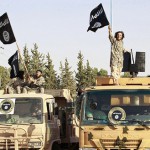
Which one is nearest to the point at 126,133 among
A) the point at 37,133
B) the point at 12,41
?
the point at 37,133

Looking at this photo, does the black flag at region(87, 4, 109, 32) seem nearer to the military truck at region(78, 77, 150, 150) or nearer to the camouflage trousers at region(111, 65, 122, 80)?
the camouflage trousers at region(111, 65, 122, 80)

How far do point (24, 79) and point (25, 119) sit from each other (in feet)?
7.67

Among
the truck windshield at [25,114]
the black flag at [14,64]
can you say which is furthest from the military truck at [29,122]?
the black flag at [14,64]

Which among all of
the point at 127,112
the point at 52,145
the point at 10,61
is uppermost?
the point at 10,61

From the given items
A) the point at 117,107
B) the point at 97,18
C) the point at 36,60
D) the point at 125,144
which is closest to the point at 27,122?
the point at 117,107

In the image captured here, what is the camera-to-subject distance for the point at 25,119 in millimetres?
14508

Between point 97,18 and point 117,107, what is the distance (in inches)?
161

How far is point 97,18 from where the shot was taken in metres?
15.9

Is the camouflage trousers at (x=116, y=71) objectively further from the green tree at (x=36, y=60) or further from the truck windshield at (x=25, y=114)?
the green tree at (x=36, y=60)

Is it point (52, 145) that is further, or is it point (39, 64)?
point (39, 64)

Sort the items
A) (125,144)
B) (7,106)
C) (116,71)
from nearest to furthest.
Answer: (125,144), (116,71), (7,106)

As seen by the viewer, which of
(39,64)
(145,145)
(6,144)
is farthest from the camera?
(39,64)

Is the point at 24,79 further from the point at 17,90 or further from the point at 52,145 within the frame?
the point at 52,145

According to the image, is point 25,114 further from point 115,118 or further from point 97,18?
point 97,18
